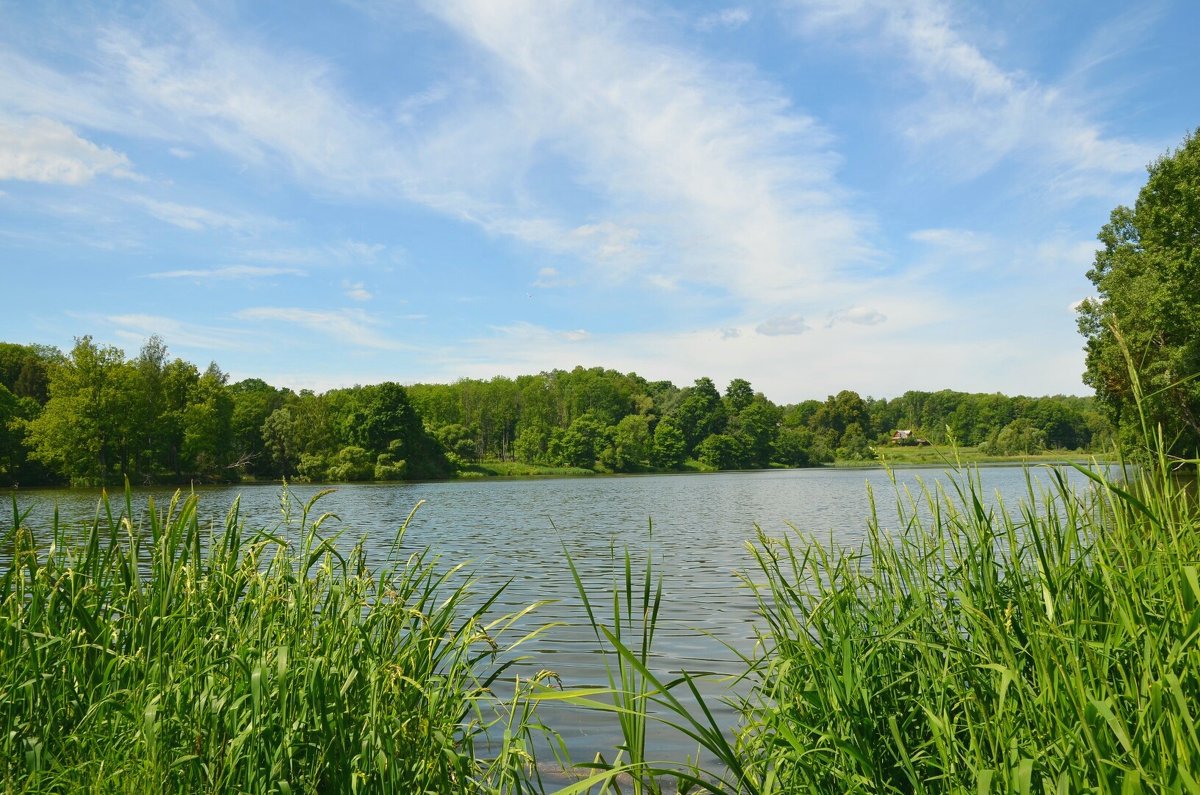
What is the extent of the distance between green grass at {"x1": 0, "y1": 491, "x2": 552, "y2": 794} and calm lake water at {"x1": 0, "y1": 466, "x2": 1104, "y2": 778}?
0.74 meters

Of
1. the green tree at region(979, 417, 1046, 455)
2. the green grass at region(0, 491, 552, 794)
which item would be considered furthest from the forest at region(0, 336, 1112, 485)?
the green grass at region(0, 491, 552, 794)

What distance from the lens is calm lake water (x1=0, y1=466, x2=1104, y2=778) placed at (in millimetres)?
10305

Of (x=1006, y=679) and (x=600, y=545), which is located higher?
(x=1006, y=679)

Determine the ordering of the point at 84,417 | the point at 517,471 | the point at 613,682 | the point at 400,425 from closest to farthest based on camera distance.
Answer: the point at 613,682, the point at 84,417, the point at 400,425, the point at 517,471

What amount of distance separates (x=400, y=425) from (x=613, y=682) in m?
84.9

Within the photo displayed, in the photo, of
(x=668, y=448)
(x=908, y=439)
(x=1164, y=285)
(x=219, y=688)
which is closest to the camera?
(x=219, y=688)

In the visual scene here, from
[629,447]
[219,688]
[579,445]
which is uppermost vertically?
[579,445]

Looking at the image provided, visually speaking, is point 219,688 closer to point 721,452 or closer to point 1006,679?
point 1006,679

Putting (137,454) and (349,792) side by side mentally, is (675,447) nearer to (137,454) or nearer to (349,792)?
(137,454)

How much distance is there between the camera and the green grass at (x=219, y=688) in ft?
11.3

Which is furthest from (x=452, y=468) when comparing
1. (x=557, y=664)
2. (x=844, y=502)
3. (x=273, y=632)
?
(x=273, y=632)

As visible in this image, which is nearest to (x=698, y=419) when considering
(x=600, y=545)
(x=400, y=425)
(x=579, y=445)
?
(x=579, y=445)

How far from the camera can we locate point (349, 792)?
11.8 ft

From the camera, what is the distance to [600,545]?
23.8 m
